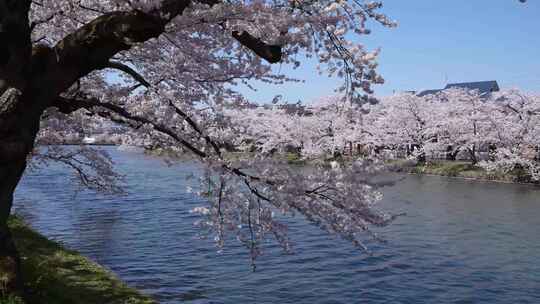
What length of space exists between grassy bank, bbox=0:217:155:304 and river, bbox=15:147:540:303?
1.33 meters

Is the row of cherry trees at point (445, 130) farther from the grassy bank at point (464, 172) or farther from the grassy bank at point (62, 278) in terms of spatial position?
the grassy bank at point (62, 278)

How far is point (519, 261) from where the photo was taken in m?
12.5

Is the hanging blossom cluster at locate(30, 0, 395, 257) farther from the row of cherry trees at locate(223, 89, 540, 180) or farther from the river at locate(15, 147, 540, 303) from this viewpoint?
the row of cherry trees at locate(223, 89, 540, 180)

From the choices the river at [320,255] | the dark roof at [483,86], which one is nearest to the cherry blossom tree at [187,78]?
the river at [320,255]

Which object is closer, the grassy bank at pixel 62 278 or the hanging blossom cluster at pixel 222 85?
the hanging blossom cluster at pixel 222 85

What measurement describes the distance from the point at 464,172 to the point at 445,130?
7492 mm

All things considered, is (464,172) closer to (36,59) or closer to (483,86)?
(36,59)

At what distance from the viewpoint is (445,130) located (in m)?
Answer: 39.3

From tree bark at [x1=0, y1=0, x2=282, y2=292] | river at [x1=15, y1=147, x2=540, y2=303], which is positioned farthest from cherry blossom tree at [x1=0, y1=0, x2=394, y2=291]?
river at [x1=15, y1=147, x2=540, y2=303]

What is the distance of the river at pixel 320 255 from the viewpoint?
997 cm

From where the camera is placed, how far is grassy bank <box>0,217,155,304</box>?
607 centimetres

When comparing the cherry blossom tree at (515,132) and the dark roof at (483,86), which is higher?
the dark roof at (483,86)

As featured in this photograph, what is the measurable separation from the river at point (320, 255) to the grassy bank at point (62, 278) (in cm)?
133

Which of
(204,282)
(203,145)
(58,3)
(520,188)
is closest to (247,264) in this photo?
(204,282)
